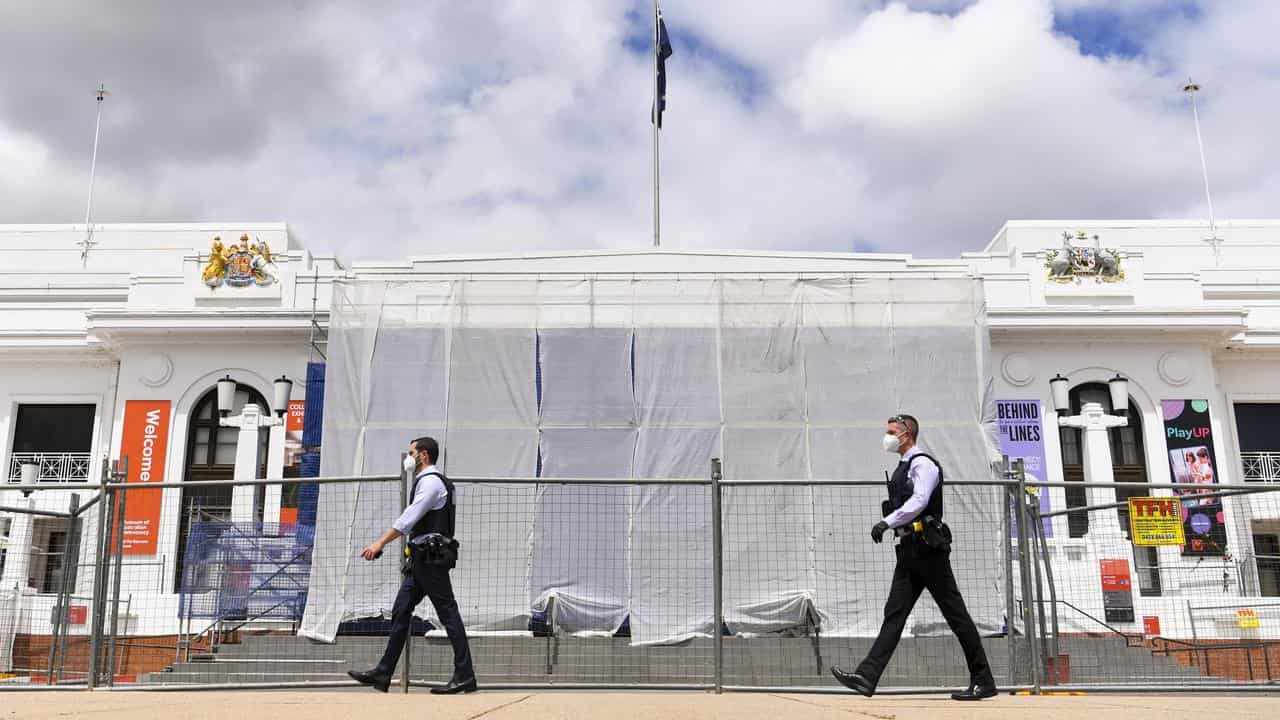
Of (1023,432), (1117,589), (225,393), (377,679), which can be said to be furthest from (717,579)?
(1023,432)

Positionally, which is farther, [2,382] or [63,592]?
[2,382]

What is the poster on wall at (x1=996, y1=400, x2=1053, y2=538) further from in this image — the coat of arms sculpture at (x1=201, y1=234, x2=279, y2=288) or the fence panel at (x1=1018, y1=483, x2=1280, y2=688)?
the coat of arms sculpture at (x1=201, y1=234, x2=279, y2=288)

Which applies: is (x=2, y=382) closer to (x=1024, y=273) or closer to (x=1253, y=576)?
(x=1024, y=273)

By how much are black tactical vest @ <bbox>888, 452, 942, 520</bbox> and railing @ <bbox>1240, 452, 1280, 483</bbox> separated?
16986 mm

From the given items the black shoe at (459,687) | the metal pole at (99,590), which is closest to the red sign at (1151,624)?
the black shoe at (459,687)

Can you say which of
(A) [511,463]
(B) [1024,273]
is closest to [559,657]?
(A) [511,463]

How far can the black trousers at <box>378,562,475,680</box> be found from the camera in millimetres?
7270

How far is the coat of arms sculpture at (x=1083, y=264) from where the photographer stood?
20812mm

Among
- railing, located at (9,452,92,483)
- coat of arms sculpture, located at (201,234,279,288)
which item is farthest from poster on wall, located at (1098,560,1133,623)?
railing, located at (9,452,92,483)

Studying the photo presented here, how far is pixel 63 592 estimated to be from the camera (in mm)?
9500

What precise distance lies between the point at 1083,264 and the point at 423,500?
56.6 ft

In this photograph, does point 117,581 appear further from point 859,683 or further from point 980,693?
point 980,693

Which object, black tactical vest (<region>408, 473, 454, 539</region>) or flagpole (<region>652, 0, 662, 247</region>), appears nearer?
black tactical vest (<region>408, 473, 454, 539</region>)

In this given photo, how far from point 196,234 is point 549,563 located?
22872 millimetres
